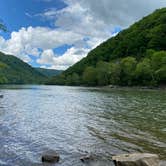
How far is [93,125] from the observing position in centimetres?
2680

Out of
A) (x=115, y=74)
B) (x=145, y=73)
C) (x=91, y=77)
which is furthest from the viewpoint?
(x=91, y=77)

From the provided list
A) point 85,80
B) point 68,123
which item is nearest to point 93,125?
point 68,123

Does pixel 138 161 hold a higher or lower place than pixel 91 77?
lower

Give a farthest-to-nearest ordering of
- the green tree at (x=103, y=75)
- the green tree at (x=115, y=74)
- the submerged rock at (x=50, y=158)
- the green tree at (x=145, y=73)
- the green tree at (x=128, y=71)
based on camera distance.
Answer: the green tree at (x=103, y=75), the green tree at (x=115, y=74), the green tree at (x=128, y=71), the green tree at (x=145, y=73), the submerged rock at (x=50, y=158)

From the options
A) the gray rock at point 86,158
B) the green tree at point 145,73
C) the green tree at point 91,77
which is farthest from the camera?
the green tree at point 91,77

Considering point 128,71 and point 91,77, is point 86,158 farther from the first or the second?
point 91,77

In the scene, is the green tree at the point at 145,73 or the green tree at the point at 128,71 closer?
the green tree at the point at 145,73

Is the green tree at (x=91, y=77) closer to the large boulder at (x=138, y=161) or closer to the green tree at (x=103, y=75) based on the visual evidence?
the green tree at (x=103, y=75)

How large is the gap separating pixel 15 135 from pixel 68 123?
793cm

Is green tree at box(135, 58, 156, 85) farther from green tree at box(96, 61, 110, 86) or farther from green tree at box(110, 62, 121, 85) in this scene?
green tree at box(96, 61, 110, 86)

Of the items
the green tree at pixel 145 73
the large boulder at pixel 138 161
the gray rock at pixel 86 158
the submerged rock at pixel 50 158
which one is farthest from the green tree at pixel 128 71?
the large boulder at pixel 138 161

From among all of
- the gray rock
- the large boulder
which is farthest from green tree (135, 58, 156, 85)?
the large boulder

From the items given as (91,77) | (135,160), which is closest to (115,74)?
(91,77)

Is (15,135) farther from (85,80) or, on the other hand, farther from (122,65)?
(85,80)
